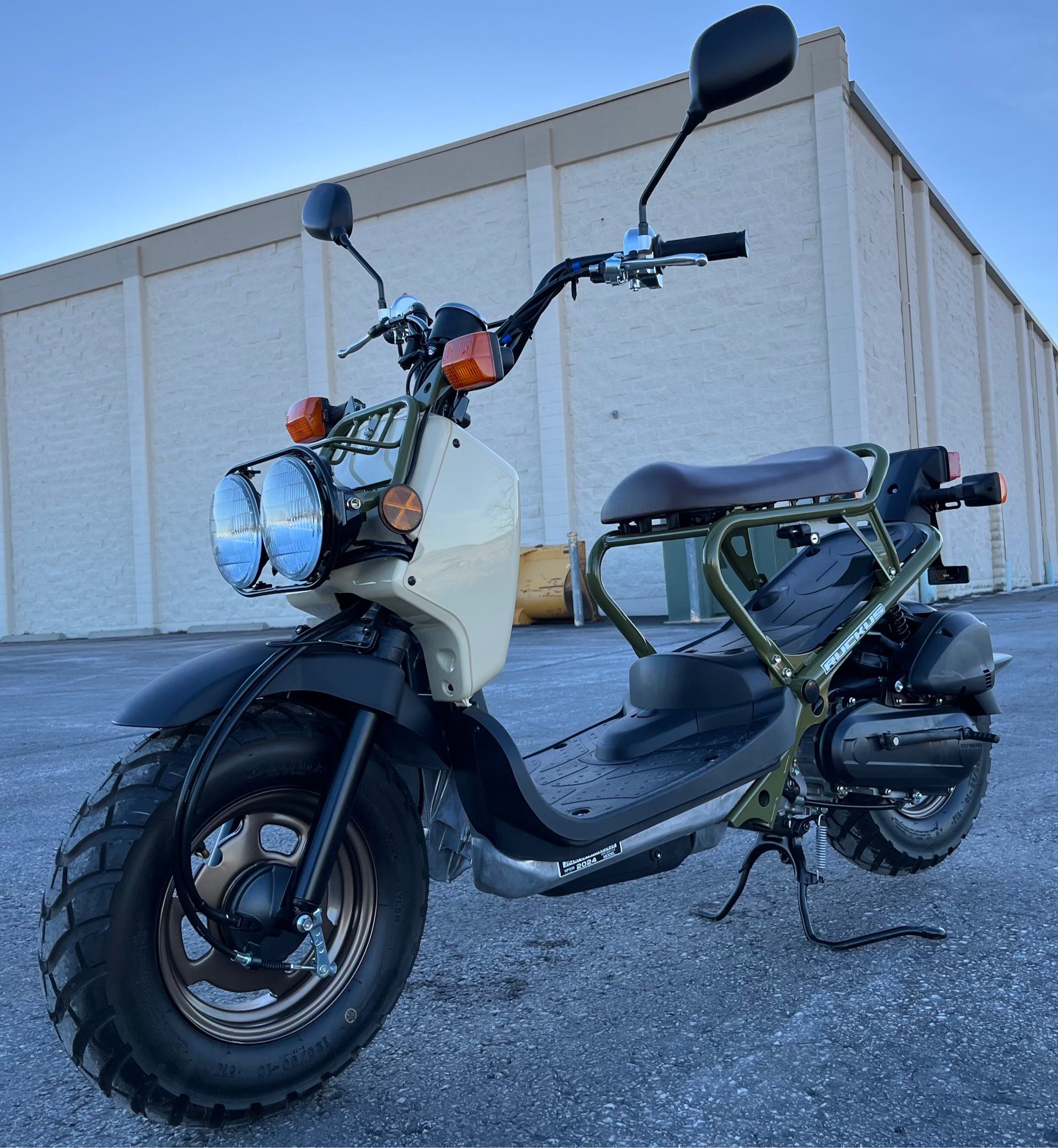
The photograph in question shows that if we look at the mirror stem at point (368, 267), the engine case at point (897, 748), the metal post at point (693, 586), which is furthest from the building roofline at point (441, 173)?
the engine case at point (897, 748)

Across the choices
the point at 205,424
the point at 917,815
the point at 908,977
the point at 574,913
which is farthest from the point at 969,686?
the point at 205,424

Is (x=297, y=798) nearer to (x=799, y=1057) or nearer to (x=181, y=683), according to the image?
(x=181, y=683)

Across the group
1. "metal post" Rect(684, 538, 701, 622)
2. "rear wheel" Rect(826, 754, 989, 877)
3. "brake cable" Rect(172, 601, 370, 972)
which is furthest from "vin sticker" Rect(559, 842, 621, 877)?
"metal post" Rect(684, 538, 701, 622)

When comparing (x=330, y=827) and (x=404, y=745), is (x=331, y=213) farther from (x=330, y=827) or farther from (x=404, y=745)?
(x=330, y=827)

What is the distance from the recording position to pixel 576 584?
1427cm

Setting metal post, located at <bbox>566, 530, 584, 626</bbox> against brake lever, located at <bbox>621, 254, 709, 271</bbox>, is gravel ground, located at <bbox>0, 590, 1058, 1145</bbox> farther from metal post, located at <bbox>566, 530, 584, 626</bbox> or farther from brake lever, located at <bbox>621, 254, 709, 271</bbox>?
metal post, located at <bbox>566, 530, 584, 626</bbox>

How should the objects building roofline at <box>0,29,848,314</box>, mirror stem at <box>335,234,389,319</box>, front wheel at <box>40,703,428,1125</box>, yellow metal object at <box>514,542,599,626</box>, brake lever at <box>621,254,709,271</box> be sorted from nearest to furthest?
1. front wheel at <box>40,703,428,1125</box>
2. brake lever at <box>621,254,709,271</box>
3. mirror stem at <box>335,234,389,319</box>
4. yellow metal object at <box>514,542,599,626</box>
5. building roofline at <box>0,29,848,314</box>

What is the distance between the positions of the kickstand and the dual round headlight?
1328mm

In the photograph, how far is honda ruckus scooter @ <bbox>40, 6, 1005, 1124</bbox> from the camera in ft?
5.25

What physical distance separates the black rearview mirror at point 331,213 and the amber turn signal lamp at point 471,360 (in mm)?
797

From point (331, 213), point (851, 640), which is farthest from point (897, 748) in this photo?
point (331, 213)

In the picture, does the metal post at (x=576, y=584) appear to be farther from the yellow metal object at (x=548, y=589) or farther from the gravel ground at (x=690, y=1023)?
the gravel ground at (x=690, y=1023)

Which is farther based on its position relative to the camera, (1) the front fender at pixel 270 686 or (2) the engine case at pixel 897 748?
(2) the engine case at pixel 897 748

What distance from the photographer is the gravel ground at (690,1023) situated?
1.67m
